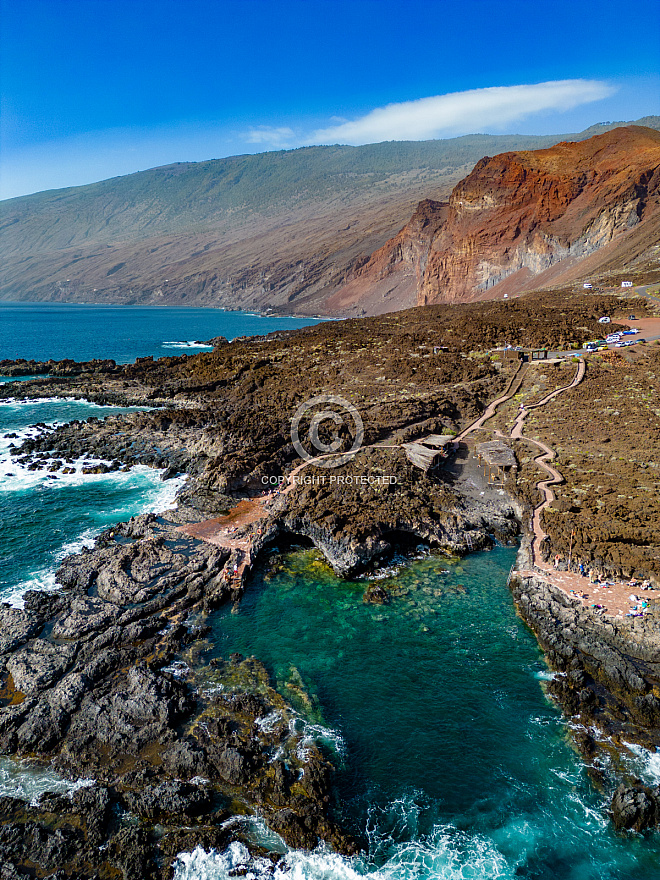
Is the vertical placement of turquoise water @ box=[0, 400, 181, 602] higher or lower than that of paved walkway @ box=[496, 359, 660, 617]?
higher

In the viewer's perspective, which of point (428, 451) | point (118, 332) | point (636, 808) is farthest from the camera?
point (118, 332)

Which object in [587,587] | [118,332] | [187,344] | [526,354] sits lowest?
[587,587]

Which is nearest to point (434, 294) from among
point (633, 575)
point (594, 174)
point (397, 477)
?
point (594, 174)

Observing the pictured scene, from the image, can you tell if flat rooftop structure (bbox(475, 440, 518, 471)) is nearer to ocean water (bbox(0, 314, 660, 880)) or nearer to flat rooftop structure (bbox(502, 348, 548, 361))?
ocean water (bbox(0, 314, 660, 880))

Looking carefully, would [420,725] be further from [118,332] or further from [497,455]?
[118,332]

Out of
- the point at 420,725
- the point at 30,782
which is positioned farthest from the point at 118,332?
the point at 420,725

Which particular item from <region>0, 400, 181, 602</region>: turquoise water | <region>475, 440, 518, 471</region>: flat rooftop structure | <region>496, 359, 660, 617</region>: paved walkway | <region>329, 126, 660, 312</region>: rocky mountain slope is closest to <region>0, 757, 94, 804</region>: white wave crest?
<region>0, 400, 181, 602</region>: turquoise water

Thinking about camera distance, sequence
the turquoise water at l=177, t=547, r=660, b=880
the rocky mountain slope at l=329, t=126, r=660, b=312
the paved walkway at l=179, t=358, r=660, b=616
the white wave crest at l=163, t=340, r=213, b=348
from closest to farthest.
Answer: the turquoise water at l=177, t=547, r=660, b=880, the paved walkway at l=179, t=358, r=660, b=616, the rocky mountain slope at l=329, t=126, r=660, b=312, the white wave crest at l=163, t=340, r=213, b=348
